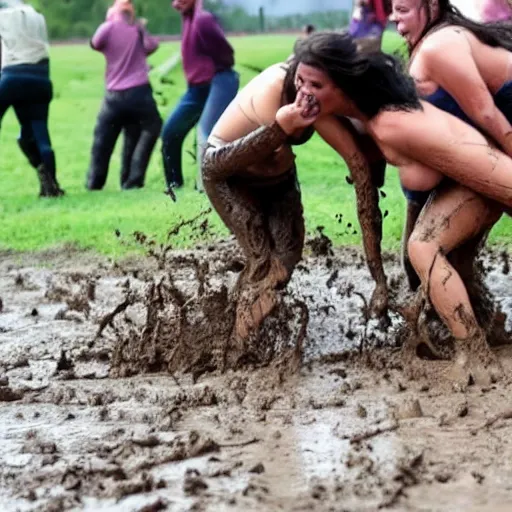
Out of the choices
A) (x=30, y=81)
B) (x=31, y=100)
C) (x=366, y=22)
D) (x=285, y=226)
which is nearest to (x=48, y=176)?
(x=31, y=100)

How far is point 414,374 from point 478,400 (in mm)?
496

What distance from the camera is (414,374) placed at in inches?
240

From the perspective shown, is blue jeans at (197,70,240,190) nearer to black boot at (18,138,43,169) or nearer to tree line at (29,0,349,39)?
black boot at (18,138,43,169)

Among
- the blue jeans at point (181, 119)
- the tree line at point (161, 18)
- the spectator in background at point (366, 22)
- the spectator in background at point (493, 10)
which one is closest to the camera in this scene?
the spectator in background at point (493, 10)

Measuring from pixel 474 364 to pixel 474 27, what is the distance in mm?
1473

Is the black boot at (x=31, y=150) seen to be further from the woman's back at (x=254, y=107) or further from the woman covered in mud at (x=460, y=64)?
the woman covered in mud at (x=460, y=64)

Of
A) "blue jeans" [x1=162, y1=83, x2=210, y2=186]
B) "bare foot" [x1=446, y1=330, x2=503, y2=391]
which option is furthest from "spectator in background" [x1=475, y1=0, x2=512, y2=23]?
"blue jeans" [x1=162, y1=83, x2=210, y2=186]

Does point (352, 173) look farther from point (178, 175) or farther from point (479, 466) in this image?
point (178, 175)

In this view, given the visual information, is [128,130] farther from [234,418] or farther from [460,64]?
[234,418]

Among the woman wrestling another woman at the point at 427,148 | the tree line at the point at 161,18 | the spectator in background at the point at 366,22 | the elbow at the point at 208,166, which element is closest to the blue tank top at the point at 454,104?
the woman wrestling another woman at the point at 427,148

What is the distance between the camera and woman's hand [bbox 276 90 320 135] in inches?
241

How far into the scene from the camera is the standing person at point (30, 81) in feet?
42.0

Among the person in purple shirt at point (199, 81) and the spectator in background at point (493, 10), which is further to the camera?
the person in purple shirt at point (199, 81)

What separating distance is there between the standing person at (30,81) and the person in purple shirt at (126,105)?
0.57 meters
